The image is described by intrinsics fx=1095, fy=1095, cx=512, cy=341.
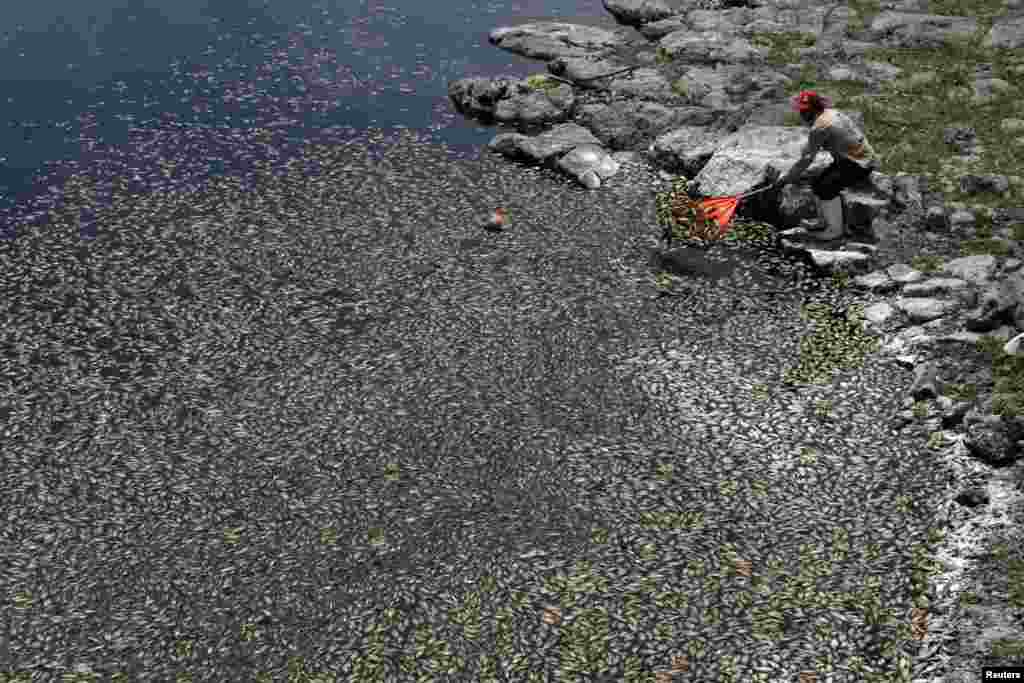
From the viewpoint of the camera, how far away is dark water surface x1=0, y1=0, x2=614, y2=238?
24859 mm

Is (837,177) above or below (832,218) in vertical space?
above

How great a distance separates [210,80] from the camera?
1134 inches

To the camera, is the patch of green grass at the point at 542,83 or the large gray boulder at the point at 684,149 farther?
the patch of green grass at the point at 542,83

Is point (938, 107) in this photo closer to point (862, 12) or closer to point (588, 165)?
point (862, 12)

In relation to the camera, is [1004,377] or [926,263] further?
[926,263]

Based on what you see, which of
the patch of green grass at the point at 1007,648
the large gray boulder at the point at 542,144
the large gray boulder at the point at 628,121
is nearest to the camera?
the patch of green grass at the point at 1007,648

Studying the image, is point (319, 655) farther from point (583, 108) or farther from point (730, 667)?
point (583, 108)

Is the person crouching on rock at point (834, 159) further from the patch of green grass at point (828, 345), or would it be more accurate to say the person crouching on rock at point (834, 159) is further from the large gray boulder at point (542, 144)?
the large gray boulder at point (542, 144)

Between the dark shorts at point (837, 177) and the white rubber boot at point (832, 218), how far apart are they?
119 mm

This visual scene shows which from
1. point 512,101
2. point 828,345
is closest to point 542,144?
point 512,101

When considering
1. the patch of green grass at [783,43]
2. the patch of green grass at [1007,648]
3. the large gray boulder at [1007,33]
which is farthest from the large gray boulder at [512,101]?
the patch of green grass at [1007,648]

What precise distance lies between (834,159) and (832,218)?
46.5 inches

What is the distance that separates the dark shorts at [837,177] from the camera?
2164 centimetres

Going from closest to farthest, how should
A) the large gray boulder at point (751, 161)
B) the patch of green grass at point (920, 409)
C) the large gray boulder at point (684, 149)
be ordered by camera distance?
1. the patch of green grass at point (920, 409)
2. the large gray boulder at point (751, 161)
3. the large gray boulder at point (684, 149)
